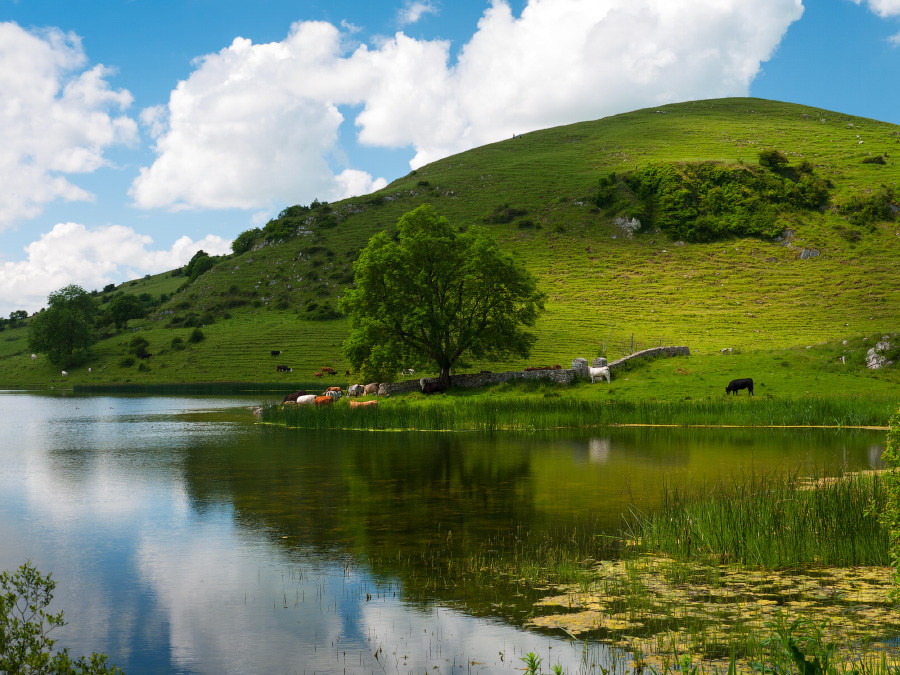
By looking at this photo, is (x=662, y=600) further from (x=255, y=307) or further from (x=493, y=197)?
(x=493, y=197)

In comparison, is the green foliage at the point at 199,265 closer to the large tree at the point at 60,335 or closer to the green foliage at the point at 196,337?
the large tree at the point at 60,335

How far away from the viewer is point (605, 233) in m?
123

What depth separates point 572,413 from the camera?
40.2 meters

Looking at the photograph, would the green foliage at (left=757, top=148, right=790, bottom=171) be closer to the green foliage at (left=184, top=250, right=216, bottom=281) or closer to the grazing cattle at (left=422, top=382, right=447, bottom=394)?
the grazing cattle at (left=422, top=382, right=447, bottom=394)

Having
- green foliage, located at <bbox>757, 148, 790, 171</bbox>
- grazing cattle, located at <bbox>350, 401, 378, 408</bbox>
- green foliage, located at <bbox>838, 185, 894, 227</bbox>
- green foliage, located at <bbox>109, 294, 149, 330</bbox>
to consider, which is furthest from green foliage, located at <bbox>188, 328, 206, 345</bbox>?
green foliage, located at <bbox>838, 185, 894, 227</bbox>

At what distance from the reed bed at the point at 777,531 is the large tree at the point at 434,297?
34.4 m

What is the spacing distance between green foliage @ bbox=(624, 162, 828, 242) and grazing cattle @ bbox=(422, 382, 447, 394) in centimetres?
8040

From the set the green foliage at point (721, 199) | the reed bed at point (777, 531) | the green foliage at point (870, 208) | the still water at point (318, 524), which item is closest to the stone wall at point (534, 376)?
the still water at point (318, 524)

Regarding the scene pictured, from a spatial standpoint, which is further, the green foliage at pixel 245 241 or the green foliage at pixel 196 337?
the green foliage at pixel 245 241

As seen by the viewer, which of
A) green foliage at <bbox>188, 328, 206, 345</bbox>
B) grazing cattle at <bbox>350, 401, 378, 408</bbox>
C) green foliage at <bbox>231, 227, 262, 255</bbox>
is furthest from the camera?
green foliage at <bbox>231, 227, 262, 255</bbox>

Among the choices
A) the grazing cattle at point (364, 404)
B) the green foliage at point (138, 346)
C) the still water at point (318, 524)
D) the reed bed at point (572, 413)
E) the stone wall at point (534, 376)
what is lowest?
the still water at point (318, 524)

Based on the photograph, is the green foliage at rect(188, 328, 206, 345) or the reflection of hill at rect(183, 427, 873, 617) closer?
the reflection of hill at rect(183, 427, 873, 617)

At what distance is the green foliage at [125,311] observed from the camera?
128 meters

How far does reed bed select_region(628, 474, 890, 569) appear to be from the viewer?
13492 millimetres
